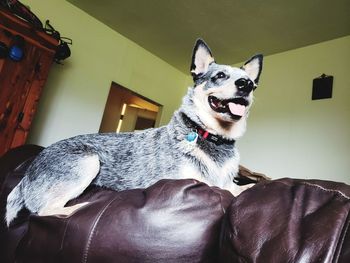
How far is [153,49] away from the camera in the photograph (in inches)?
199

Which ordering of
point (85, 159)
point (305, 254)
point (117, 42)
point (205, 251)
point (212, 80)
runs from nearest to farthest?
1. point (305, 254)
2. point (205, 251)
3. point (85, 159)
4. point (212, 80)
5. point (117, 42)

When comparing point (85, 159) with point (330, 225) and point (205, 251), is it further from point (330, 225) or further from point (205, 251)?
point (330, 225)

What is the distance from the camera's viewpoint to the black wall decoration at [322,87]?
11.7 ft

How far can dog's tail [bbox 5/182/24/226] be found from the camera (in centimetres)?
119

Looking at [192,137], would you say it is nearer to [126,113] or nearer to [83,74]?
[83,74]

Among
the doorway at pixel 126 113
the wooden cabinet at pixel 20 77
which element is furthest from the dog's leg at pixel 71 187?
the doorway at pixel 126 113

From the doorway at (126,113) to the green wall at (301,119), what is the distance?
258 centimetres

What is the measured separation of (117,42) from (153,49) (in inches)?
26.7

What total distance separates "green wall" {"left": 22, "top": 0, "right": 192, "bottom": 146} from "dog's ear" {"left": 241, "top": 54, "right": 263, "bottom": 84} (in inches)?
122

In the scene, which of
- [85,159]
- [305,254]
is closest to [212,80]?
[85,159]

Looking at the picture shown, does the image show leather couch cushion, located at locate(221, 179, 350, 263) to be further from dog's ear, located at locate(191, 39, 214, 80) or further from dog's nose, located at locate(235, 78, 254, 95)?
dog's ear, located at locate(191, 39, 214, 80)

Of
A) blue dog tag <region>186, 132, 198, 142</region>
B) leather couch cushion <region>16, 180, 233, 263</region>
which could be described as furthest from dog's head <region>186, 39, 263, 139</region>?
leather couch cushion <region>16, 180, 233, 263</region>

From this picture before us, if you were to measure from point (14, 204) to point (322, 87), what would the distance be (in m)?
3.74

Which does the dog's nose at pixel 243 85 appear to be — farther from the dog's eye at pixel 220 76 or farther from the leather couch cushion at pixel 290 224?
the leather couch cushion at pixel 290 224
